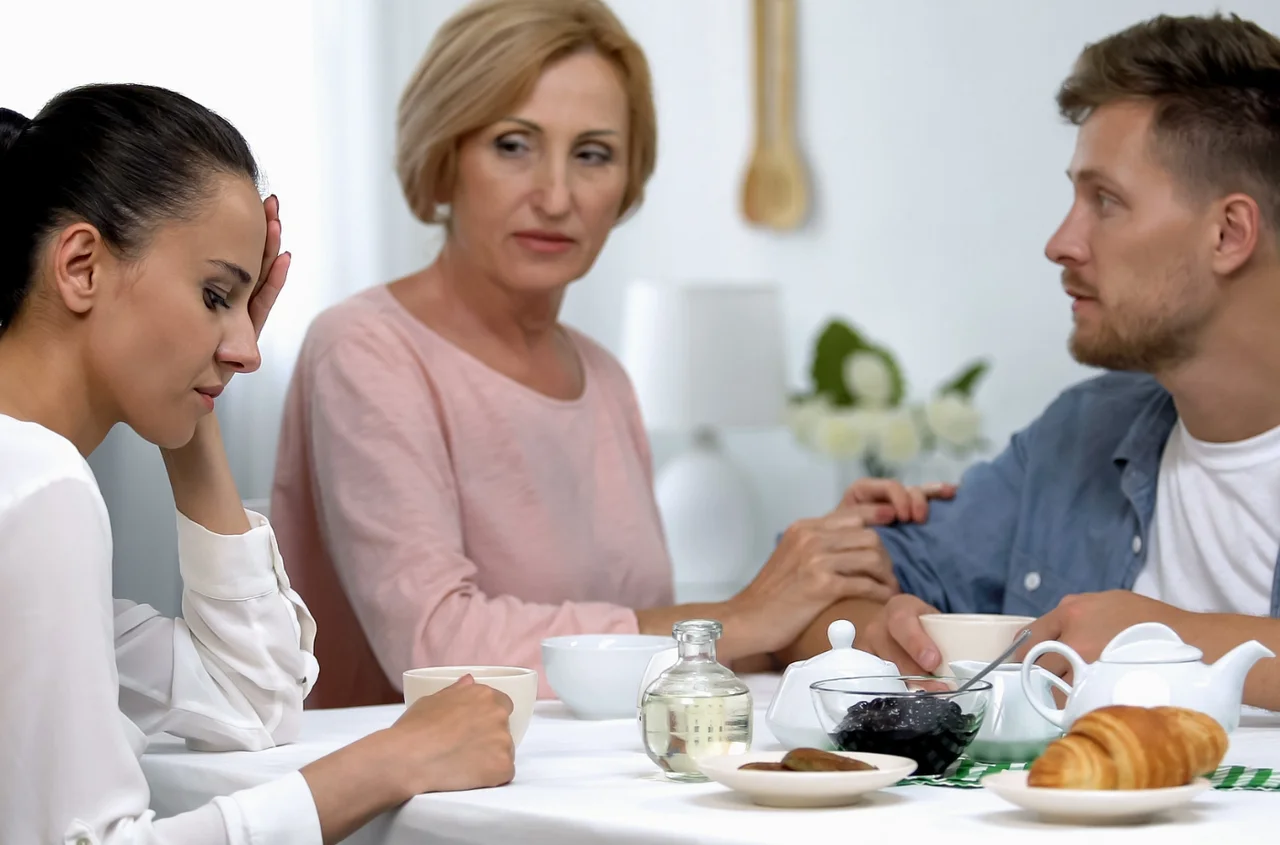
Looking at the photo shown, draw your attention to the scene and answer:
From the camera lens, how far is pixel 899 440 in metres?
3.20

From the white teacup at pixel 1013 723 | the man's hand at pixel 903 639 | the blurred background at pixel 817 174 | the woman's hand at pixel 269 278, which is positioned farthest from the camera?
the blurred background at pixel 817 174

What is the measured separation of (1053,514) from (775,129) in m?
1.93

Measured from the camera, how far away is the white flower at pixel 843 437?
3223 mm

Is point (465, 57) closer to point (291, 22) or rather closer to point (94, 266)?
point (94, 266)

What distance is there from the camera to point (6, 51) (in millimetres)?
1928

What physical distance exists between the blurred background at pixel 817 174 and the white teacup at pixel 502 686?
1.44m

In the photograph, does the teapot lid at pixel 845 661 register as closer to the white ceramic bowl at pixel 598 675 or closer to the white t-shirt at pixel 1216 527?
the white ceramic bowl at pixel 598 675

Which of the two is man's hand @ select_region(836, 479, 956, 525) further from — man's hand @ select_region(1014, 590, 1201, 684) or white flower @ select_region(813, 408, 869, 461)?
white flower @ select_region(813, 408, 869, 461)

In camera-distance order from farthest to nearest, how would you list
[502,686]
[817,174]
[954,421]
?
[817,174], [954,421], [502,686]

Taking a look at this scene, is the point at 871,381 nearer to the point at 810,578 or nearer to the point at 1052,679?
the point at 810,578

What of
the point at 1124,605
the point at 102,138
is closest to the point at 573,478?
the point at 1124,605

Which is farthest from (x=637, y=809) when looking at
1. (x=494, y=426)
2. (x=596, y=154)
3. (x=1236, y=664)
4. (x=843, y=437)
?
(x=843, y=437)

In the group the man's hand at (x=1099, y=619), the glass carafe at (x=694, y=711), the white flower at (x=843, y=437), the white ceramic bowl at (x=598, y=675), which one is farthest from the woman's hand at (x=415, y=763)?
the white flower at (x=843, y=437)

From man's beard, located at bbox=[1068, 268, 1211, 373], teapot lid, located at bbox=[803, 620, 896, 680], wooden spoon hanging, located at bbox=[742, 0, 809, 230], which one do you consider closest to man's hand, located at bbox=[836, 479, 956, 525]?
man's beard, located at bbox=[1068, 268, 1211, 373]
